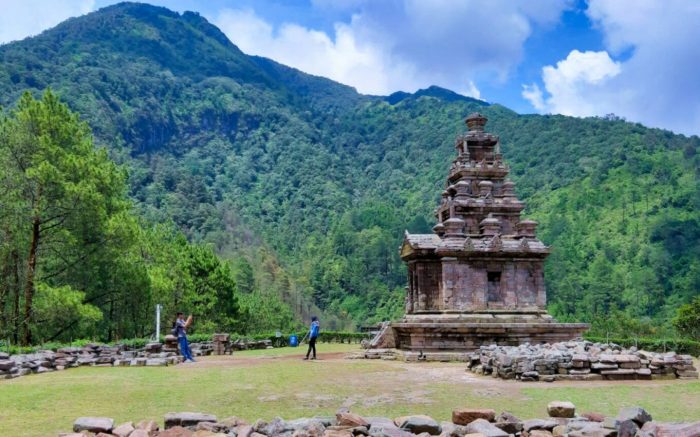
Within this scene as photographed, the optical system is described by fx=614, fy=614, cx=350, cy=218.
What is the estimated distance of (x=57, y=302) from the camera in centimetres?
2303

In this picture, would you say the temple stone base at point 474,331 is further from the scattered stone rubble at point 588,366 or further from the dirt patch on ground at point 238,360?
the scattered stone rubble at point 588,366

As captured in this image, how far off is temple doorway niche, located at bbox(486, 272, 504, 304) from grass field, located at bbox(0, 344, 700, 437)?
31.3ft

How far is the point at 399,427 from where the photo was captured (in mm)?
8133

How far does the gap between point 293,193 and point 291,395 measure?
12310cm

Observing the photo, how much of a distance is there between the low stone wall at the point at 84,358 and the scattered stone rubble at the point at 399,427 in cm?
1042

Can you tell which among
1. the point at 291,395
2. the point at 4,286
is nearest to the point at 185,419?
the point at 291,395

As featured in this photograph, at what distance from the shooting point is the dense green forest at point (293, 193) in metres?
35.2

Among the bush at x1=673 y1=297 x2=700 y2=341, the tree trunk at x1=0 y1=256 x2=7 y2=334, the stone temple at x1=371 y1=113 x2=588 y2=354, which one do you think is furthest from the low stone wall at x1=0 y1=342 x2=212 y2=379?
the bush at x1=673 y1=297 x2=700 y2=341

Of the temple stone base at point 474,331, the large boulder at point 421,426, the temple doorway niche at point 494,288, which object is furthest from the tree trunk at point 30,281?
the large boulder at point 421,426

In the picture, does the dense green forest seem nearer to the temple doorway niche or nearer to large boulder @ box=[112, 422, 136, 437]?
the temple doorway niche

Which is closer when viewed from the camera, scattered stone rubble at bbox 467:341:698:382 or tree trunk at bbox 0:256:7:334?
scattered stone rubble at bbox 467:341:698:382

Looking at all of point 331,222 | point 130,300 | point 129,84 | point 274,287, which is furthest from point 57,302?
point 129,84

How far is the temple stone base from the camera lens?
78.8ft

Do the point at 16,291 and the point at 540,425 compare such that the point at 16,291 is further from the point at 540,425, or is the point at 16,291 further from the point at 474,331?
the point at 540,425
